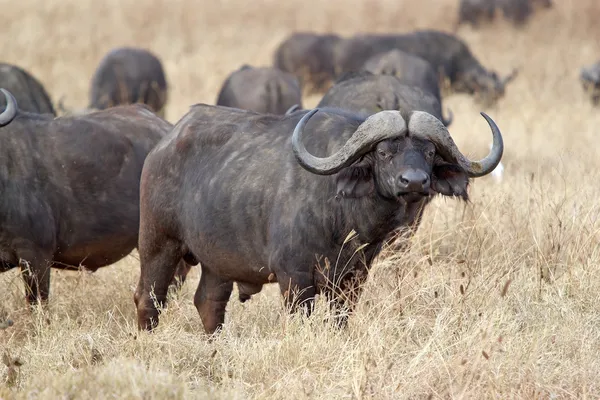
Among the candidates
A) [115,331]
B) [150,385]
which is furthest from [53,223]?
[150,385]

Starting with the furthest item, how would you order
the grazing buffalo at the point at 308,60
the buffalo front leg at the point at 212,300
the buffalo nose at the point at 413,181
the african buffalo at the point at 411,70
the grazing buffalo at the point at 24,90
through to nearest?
the grazing buffalo at the point at 308,60 → the african buffalo at the point at 411,70 → the grazing buffalo at the point at 24,90 → the buffalo front leg at the point at 212,300 → the buffalo nose at the point at 413,181

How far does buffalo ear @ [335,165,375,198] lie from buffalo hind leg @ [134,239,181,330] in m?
1.38

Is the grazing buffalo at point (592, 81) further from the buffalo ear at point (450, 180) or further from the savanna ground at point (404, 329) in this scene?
the buffalo ear at point (450, 180)

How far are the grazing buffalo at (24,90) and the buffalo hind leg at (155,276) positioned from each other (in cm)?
483

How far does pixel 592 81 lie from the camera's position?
19094 mm

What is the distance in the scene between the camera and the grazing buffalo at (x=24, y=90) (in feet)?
35.6

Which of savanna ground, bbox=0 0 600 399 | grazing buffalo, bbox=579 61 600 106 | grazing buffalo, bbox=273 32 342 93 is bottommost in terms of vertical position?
grazing buffalo, bbox=273 32 342 93

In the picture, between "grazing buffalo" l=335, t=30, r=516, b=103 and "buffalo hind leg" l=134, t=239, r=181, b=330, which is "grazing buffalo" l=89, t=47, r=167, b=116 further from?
"buffalo hind leg" l=134, t=239, r=181, b=330

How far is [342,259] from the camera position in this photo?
5.50 m

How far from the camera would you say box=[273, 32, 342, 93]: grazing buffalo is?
22422 millimetres

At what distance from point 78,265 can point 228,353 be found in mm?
2194

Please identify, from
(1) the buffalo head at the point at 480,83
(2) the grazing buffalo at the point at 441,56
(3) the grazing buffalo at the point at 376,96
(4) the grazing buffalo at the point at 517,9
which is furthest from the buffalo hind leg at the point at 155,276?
(4) the grazing buffalo at the point at 517,9

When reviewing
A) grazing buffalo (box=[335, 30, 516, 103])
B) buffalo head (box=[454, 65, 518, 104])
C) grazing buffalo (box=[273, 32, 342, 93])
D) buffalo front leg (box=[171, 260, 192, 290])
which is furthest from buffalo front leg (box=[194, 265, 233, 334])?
grazing buffalo (box=[273, 32, 342, 93])

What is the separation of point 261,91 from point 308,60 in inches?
362
